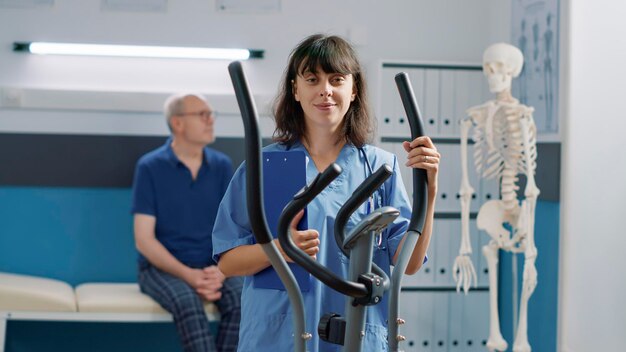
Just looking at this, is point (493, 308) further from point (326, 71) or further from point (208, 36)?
point (326, 71)

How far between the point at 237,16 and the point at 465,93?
3.80ft

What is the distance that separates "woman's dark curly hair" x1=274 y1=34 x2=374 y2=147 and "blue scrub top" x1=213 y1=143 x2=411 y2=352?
0.04 m

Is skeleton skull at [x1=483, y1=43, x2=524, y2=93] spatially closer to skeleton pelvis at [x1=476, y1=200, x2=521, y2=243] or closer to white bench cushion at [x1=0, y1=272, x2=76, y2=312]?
skeleton pelvis at [x1=476, y1=200, x2=521, y2=243]

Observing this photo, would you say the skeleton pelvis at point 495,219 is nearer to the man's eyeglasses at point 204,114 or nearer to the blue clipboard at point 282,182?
the man's eyeglasses at point 204,114

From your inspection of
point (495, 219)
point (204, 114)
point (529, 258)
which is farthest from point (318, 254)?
point (204, 114)

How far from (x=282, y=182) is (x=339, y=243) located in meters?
0.23

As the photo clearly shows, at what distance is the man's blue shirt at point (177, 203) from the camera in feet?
13.6

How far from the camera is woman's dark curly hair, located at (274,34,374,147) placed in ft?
6.00

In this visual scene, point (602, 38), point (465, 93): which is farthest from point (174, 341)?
point (602, 38)

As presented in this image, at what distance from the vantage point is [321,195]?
1.84 metres

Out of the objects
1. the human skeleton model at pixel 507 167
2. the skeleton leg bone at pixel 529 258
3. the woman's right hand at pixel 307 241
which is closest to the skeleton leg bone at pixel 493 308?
the human skeleton model at pixel 507 167

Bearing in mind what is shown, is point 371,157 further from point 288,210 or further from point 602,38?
point 602,38

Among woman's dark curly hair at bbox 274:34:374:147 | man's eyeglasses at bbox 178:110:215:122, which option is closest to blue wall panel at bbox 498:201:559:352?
man's eyeglasses at bbox 178:110:215:122

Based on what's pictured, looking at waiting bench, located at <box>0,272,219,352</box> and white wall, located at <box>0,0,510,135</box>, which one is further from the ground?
white wall, located at <box>0,0,510,135</box>
